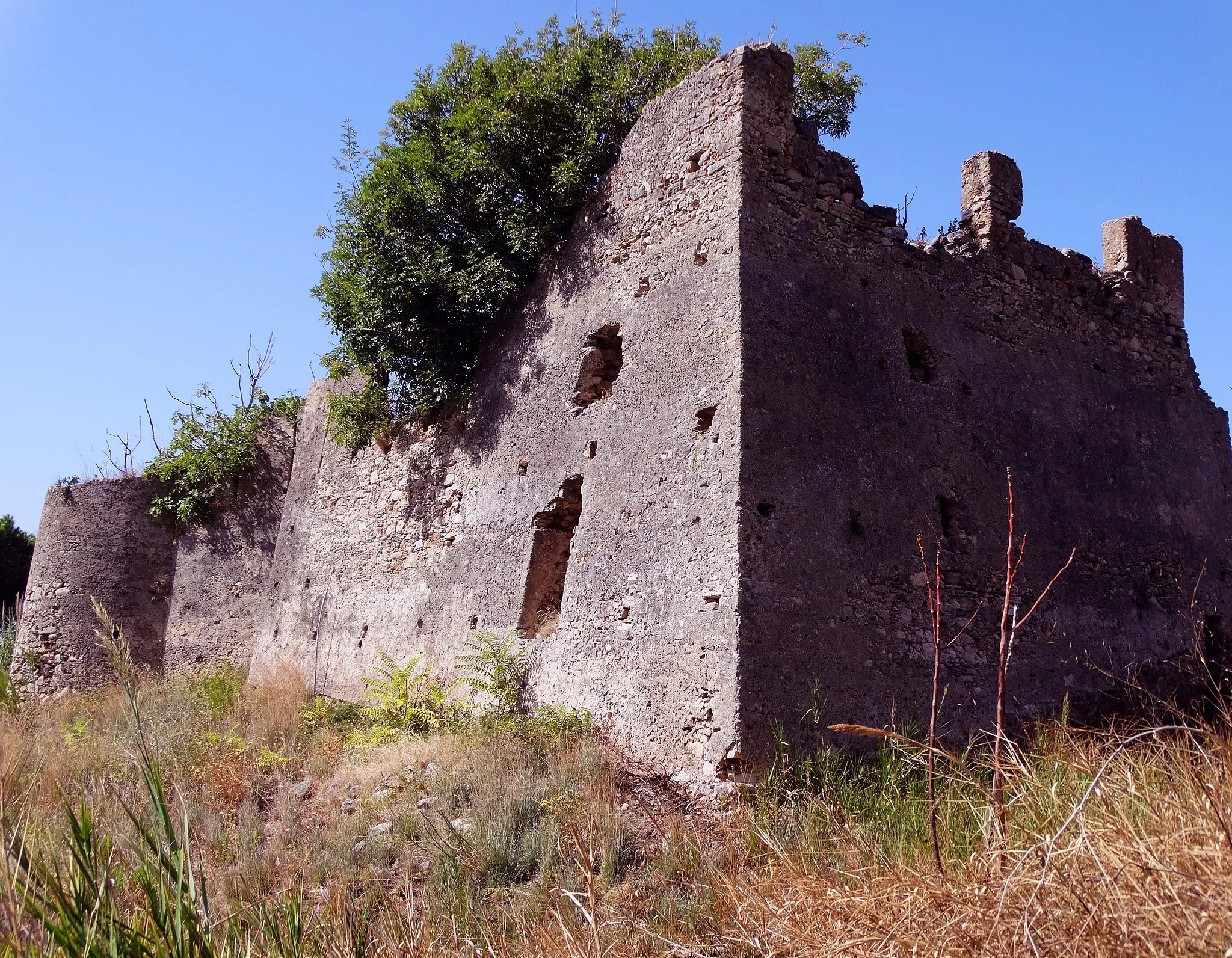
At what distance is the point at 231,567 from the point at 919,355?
9.99 meters

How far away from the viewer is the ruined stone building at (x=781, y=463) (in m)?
6.76

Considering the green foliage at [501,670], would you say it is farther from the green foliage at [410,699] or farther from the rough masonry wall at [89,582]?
the rough masonry wall at [89,582]

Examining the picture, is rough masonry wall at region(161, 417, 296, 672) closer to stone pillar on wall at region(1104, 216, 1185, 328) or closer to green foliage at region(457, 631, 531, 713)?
green foliage at region(457, 631, 531, 713)

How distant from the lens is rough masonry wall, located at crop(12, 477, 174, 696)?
13578 millimetres

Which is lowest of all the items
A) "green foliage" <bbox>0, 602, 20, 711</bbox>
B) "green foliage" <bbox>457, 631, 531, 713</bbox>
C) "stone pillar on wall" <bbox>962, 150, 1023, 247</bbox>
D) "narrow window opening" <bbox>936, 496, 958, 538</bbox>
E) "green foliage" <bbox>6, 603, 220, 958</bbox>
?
"green foliage" <bbox>0, 602, 20, 711</bbox>

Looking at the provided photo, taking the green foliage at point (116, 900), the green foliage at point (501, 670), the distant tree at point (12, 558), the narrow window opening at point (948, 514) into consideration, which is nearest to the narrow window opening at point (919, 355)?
the narrow window opening at point (948, 514)

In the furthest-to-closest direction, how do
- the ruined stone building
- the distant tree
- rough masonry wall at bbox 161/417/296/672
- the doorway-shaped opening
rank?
the distant tree → rough masonry wall at bbox 161/417/296/672 → the doorway-shaped opening → the ruined stone building

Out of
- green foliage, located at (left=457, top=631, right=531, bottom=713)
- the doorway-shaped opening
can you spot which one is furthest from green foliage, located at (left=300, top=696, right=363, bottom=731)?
the doorway-shaped opening

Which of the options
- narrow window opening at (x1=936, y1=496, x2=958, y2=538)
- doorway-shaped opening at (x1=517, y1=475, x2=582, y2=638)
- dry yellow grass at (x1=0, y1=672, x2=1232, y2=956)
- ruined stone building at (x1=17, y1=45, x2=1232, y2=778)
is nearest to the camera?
dry yellow grass at (x1=0, y1=672, x2=1232, y2=956)

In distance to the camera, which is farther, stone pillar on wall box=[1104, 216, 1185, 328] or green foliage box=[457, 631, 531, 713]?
stone pillar on wall box=[1104, 216, 1185, 328]

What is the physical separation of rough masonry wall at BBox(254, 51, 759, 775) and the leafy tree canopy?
1.37 feet

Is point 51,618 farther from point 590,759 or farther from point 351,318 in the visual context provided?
point 590,759

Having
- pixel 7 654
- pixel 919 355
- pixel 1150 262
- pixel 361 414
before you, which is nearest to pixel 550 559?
pixel 919 355

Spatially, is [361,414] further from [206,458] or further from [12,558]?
[12,558]
